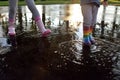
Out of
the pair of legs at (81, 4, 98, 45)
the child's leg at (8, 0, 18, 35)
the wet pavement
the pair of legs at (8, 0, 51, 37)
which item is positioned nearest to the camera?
the wet pavement

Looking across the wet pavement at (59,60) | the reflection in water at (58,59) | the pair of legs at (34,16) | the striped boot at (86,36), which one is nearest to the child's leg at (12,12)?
the pair of legs at (34,16)

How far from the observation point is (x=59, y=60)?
4.41m

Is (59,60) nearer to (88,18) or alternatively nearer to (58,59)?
(58,59)

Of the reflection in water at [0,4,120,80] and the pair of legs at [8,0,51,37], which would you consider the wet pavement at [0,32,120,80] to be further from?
the pair of legs at [8,0,51,37]

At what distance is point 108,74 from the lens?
3.85m

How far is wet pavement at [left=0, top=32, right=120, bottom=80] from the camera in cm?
383

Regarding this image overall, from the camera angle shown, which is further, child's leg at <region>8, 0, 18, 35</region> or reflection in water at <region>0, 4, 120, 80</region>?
child's leg at <region>8, 0, 18, 35</region>

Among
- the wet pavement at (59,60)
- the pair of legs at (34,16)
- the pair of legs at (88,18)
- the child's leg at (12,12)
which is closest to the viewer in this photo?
the wet pavement at (59,60)

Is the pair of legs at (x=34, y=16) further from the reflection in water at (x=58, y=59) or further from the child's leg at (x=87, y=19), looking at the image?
the child's leg at (x=87, y=19)

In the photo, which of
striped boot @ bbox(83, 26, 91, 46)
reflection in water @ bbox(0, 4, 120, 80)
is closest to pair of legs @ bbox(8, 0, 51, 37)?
reflection in water @ bbox(0, 4, 120, 80)

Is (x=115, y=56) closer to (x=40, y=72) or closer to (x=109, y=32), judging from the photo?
(x=40, y=72)

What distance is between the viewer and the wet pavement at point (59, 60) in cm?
383

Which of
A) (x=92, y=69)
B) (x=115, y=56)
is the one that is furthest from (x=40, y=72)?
(x=115, y=56)

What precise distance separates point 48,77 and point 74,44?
5.59 feet
